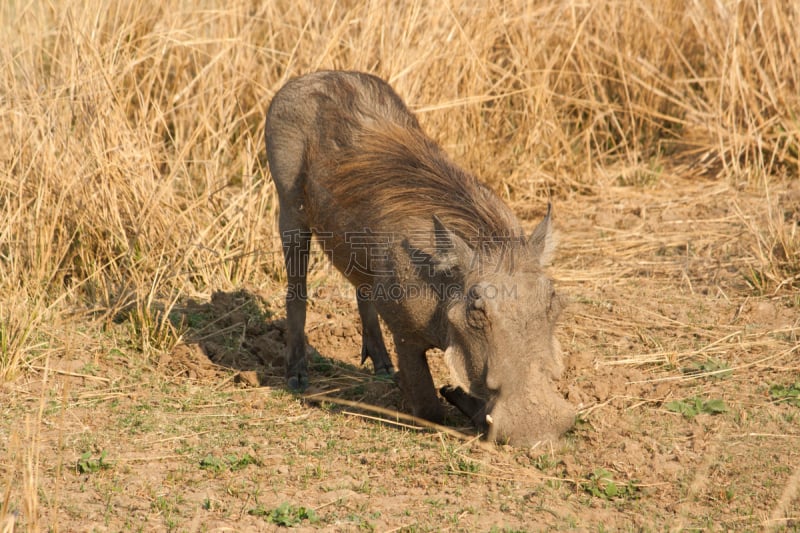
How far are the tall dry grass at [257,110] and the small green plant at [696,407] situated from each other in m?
1.37

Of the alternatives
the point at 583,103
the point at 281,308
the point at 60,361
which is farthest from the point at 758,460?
the point at 583,103

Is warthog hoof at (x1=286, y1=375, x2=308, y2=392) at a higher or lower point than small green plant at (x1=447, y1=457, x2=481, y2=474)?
lower

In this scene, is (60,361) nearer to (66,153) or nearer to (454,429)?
(66,153)

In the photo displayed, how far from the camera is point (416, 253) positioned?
3.47 metres

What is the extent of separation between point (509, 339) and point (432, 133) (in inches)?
116

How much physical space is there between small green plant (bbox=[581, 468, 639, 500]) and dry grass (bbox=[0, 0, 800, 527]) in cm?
111

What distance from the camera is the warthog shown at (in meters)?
3.18

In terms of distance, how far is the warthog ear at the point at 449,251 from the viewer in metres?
3.28

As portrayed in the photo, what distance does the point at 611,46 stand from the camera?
21.7 ft

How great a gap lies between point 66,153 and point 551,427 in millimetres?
2938

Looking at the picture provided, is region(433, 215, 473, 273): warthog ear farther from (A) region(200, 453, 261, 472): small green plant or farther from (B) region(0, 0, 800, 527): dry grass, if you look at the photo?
(B) region(0, 0, 800, 527): dry grass

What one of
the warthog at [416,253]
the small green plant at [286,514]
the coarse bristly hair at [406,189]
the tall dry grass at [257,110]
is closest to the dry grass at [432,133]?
the tall dry grass at [257,110]

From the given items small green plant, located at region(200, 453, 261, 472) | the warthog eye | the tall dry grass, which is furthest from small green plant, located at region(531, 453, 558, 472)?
the tall dry grass

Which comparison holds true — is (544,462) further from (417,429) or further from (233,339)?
(233,339)
